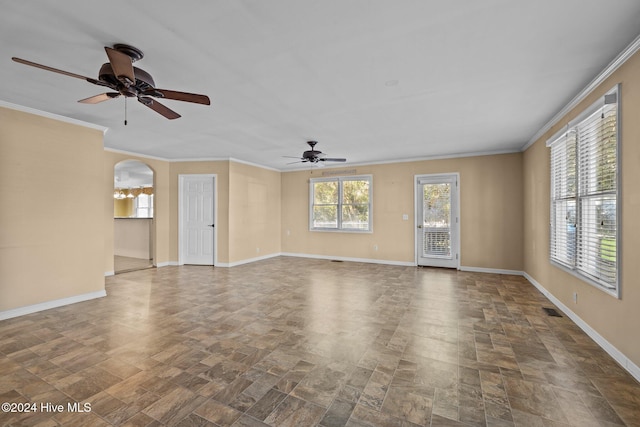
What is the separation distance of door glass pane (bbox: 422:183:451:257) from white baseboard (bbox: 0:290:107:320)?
6214mm

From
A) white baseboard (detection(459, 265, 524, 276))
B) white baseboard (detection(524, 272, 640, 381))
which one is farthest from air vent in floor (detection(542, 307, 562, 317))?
white baseboard (detection(459, 265, 524, 276))

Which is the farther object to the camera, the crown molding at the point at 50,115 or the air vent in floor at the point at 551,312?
the air vent in floor at the point at 551,312

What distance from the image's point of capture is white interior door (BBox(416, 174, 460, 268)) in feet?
20.8

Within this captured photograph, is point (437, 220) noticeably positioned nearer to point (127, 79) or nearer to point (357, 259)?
point (357, 259)

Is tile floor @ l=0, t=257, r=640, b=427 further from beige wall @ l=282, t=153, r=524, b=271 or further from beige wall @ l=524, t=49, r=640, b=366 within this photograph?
beige wall @ l=282, t=153, r=524, b=271

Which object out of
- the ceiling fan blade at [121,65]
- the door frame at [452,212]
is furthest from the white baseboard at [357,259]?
the ceiling fan blade at [121,65]

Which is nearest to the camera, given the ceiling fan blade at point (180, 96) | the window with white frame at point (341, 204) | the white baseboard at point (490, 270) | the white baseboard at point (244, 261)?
the ceiling fan blade at point (180, 96)

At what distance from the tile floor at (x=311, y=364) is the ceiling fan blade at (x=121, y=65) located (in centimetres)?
229

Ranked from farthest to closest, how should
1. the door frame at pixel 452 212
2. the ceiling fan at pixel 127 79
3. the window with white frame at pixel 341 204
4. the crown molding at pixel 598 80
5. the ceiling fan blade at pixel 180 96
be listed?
1. the window with white frame at pixel 341 204
2. the door frame at pixel 452 212
3. the ceiling fan blade at pixel 180 96
4. the crown molding at pixel 598 80
5. the ceiling fan at pixel 127 79

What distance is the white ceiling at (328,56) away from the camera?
1.86m

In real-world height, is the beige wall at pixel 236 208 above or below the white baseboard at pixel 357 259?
above

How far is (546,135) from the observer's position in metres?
4.35

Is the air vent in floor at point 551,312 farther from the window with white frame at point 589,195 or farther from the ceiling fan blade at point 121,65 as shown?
the ceiling fan blade at point 121,65

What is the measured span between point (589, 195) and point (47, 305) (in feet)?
21.5
